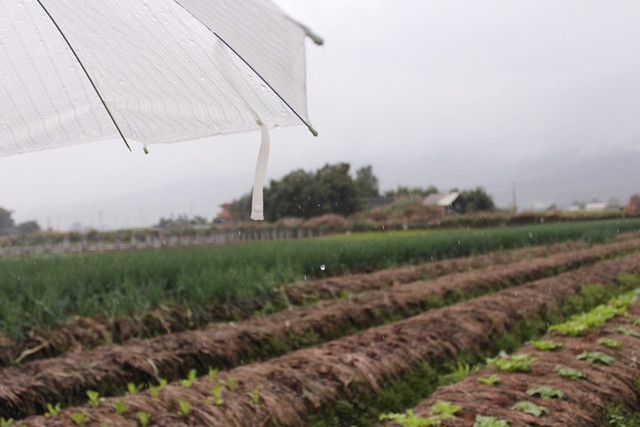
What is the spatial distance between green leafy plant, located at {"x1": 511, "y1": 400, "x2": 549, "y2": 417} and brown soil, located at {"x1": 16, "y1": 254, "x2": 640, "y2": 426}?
1.22 m

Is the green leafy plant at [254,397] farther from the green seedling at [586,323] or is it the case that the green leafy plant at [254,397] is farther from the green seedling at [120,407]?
the green seedling at [586,323]

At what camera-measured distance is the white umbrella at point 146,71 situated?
1.50 meters

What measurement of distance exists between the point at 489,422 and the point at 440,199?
49.3 m

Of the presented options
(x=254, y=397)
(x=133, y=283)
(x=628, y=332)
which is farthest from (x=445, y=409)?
(x=133, y=283)

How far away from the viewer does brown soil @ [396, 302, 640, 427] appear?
289 centimetres

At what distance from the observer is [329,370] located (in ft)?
13.0

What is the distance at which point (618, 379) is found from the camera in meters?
3.58

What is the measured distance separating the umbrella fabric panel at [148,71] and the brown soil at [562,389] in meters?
1.86

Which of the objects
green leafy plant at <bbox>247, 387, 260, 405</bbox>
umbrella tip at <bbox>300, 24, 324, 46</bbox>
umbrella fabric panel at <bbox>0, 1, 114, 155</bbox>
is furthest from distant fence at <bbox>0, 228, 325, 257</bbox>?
umbrella tip at <bbox>300, 24, 324, 46</bbox>

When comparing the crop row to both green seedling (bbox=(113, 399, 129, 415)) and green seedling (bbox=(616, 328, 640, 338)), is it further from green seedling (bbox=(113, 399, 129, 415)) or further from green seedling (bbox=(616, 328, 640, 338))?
green seedling (bbox=(616, 328, 640, 338))

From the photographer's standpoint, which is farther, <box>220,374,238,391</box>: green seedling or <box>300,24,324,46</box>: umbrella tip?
<box>220,374,238,391</box>: green seedling

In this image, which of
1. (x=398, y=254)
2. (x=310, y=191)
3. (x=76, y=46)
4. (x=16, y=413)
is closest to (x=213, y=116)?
(x=76, y=46)

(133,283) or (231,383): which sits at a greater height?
(133,283)

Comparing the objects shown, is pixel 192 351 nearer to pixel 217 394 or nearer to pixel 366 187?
pixel 217 394
